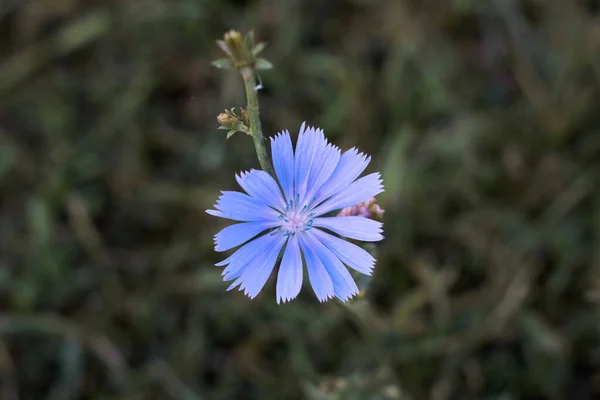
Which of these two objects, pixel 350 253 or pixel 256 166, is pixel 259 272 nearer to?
pixel 350 253

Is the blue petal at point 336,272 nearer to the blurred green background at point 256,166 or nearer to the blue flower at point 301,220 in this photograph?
the blue flower at point 301,220

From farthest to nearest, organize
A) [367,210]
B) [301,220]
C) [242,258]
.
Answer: [367,210] < [301,220] < [242,258]

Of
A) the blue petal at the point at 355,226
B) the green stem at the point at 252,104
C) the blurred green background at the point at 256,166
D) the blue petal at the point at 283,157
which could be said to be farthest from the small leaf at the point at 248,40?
the blurred green background at the point at 256,166

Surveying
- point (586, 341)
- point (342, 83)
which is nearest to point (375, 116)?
point (342, 83)

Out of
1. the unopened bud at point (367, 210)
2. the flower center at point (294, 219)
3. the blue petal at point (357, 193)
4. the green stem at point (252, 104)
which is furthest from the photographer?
the unopened bud at point (367, 210)

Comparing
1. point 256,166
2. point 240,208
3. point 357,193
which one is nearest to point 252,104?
point 240,208

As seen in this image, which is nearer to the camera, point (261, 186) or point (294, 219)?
point (261, 186)

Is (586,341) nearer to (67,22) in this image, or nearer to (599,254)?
(599,254)
